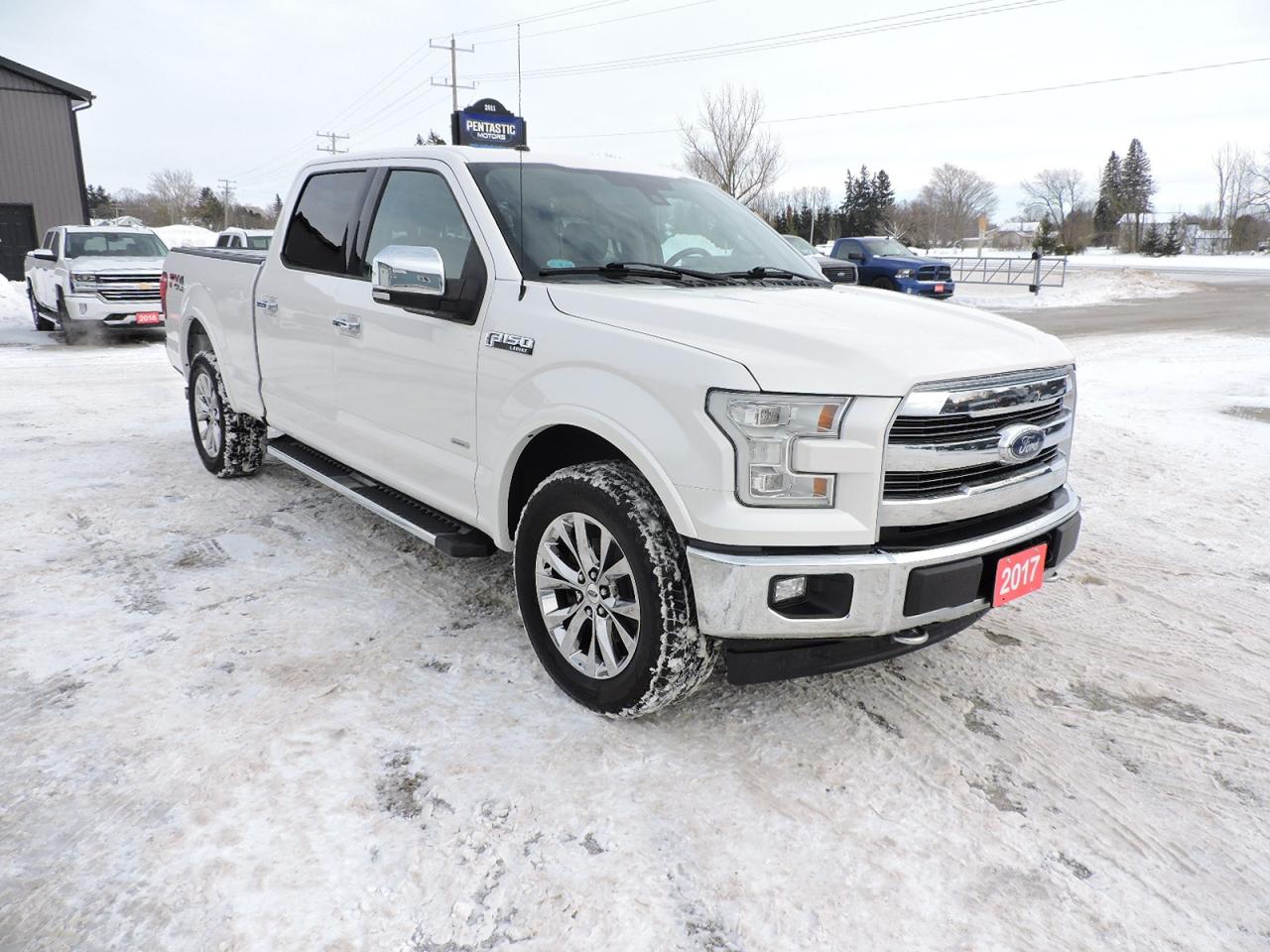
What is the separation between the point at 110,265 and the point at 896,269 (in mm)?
15496

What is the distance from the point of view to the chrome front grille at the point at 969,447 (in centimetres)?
261

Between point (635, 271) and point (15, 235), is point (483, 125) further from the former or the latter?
point (635, 271)

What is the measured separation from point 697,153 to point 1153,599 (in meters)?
34.3

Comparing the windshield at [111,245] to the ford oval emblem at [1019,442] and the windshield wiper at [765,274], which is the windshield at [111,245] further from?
the ford oval emblem at [1019,442]

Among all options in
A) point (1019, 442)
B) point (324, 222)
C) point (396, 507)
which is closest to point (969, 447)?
point (1019, 442)

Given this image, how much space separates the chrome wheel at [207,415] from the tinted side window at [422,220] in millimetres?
2370

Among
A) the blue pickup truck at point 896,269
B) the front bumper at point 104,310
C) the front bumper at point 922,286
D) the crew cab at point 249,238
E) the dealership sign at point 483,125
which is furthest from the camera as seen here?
the dealership sign at point 483,125

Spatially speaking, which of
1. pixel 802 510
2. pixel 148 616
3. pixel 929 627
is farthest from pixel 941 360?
pixel 148 616

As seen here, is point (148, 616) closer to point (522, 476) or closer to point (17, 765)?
point (17, 765)

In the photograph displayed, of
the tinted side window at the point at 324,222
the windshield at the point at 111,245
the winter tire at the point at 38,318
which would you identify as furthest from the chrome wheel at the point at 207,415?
the winter tire at the point at 38,318

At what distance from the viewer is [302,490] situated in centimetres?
578

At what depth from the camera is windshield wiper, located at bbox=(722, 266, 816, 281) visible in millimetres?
3727

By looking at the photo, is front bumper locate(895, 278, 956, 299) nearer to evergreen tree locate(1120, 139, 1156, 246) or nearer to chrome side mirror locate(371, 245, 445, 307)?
chrome side mirror locate(371, 245, 445, 307)

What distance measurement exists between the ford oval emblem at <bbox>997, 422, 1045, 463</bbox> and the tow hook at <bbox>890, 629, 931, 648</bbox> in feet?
2.01
